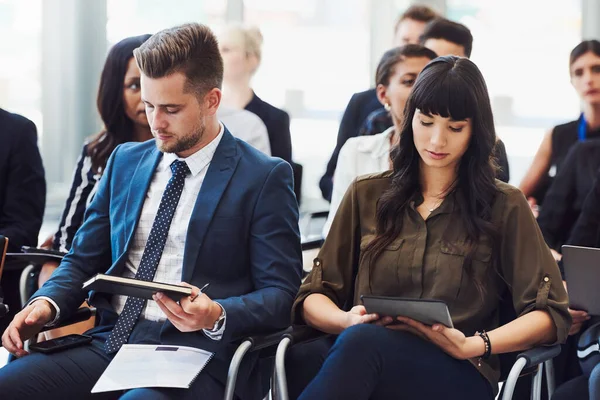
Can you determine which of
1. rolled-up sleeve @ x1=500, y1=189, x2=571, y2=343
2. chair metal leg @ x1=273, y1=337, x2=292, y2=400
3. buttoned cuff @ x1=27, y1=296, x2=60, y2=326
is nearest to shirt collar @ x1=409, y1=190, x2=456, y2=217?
rolled-up sleeve @ x1=500, y1=189, x2=571, y2=343

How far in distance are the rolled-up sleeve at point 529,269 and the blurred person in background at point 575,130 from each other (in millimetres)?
1520

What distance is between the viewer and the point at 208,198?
92.0 inches

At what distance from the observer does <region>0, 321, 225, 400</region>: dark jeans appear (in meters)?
2.14

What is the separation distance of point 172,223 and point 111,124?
95 centimetres

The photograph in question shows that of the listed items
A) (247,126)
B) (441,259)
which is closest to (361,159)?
(247,126)

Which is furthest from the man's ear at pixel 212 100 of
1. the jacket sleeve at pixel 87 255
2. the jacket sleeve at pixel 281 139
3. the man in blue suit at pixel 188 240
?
the jacket sleeve at pixel 281 139

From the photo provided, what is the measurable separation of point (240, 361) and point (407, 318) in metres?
0.40

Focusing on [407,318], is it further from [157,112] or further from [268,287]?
[157,112]

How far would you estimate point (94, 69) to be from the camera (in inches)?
237

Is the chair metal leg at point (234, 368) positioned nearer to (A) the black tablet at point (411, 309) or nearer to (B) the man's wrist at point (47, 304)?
(A) the black tablet at point (411, 309)

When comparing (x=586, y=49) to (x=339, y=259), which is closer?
(x=339, y=259)

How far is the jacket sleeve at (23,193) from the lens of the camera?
10.3 feet

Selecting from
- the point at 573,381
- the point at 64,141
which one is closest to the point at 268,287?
the point at 573,381

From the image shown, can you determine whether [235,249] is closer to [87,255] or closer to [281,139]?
[87,255]
